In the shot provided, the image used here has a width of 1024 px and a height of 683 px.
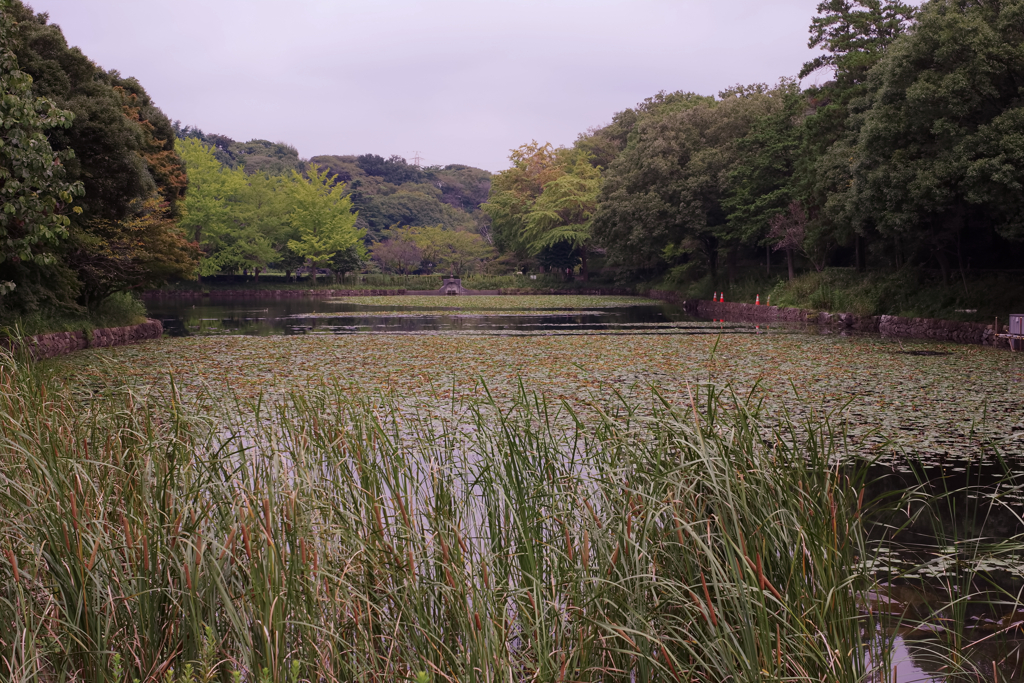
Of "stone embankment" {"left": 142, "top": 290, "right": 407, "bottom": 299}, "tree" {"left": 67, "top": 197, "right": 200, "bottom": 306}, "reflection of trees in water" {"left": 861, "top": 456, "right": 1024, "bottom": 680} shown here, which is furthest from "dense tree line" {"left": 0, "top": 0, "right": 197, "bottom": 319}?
"stone embankment" {"left": 142, "top": 290, "right": 407, "bottom": 299}

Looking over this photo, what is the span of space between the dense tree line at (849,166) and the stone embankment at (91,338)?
50.0ft

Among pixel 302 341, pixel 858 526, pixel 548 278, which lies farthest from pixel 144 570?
pixel 548 278

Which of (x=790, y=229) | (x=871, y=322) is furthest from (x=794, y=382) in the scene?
(x=790, y=229)

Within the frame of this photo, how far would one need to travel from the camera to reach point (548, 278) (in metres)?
50.7

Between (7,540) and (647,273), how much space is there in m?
44.9

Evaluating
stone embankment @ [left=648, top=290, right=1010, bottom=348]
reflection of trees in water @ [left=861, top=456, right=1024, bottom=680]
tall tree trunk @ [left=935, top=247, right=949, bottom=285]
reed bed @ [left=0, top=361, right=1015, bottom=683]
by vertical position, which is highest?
tall tree trunk @ [left=935, top=247, right=949, bottom=285]

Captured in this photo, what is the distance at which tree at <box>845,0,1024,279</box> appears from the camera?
13.3 meters

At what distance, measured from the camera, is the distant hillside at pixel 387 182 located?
237 feet

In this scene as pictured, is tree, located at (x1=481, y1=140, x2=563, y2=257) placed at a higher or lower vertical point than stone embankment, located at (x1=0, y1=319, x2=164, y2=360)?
higher

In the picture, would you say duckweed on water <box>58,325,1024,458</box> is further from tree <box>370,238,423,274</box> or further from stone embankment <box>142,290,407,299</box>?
tree <box>370,238,423,274</box>

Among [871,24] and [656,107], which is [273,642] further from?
[656,107]

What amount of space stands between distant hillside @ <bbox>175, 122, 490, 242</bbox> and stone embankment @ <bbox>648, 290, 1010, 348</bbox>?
146 ft

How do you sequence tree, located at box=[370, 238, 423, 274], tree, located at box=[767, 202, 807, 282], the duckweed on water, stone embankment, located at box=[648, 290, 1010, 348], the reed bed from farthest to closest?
1. tree, located at box=[370, 238, 423, 274]
2. tree, located at box=[767, 202, 807, 282]
3. stone embankment, located at box=[648, 290, 1010, 348]
4. the duckweed on water
5. the reed bed

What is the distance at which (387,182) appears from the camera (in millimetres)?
84250
